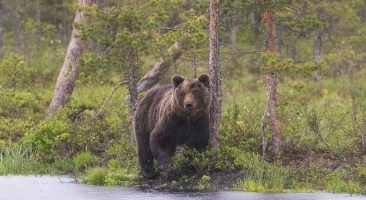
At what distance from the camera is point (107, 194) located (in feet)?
37.0

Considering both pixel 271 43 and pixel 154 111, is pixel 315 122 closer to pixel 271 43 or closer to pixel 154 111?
pixel 271 43

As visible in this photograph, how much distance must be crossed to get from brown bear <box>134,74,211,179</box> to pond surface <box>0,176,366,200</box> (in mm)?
846

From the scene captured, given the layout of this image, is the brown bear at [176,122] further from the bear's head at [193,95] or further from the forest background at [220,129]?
the forest background at [220,129]

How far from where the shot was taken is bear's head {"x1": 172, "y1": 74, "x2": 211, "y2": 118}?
465 inches

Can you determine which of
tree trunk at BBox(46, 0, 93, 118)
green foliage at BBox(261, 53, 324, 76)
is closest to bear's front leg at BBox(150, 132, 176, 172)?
green foliage at BBox(261, 53, 324, 76)

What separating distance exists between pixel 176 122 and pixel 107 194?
1.73 metres

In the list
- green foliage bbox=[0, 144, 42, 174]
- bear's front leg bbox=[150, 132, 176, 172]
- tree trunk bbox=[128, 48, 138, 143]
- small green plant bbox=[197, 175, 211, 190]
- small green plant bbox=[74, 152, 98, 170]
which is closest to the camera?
small green plant bbox=[197, 175, 211, 190]

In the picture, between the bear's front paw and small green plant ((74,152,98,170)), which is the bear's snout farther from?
small green plant ((74,152,98,170))

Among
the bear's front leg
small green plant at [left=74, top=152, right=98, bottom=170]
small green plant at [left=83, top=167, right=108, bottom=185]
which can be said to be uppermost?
the bear's front leg

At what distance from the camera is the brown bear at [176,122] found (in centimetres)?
1190

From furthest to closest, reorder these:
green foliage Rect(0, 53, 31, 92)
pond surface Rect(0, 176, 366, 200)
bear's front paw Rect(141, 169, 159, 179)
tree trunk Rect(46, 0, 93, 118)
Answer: green foliage Rect(0, 53, 31, 92)
tree trunk Rect(46, 0, 93, 118)
bear's front paw Rect(141, 169, 159, 179)
pond surface Rect(0, 176, 366, 200)

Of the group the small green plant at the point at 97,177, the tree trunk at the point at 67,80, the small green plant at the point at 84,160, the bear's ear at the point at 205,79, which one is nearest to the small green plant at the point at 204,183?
the bear's ear at the point at 205,79

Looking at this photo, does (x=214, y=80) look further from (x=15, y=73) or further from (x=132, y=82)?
(x=15, y=73)

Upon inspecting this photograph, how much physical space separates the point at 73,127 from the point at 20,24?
18.0 meters
